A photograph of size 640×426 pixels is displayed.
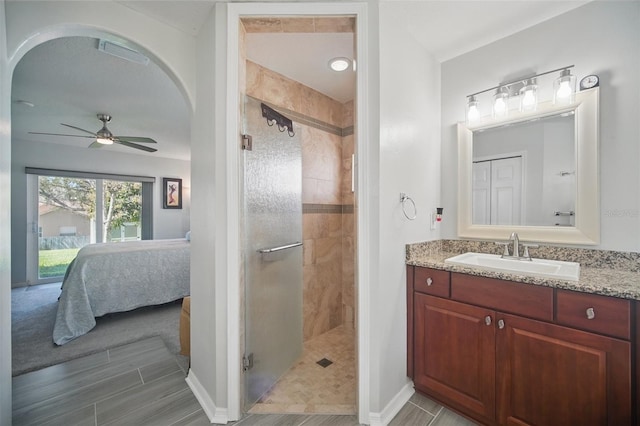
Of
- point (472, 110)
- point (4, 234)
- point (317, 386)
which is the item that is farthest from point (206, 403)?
point (472, 110)

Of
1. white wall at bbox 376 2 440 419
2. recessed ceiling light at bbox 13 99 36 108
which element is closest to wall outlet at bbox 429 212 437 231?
white wall at bbox 376 2 440 419

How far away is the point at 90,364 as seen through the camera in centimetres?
209

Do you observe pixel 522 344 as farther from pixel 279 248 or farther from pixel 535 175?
pixel 279 248

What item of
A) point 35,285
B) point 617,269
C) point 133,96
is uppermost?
point 133,96

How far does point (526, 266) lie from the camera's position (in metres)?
1.58

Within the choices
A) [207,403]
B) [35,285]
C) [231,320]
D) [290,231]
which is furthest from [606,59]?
[35,285]

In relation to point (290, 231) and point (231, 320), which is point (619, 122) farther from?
point (231, 320)

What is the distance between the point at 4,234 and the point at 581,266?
120 inches

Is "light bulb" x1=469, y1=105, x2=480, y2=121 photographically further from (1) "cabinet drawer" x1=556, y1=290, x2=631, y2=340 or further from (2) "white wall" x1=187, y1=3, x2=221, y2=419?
(2) "white wall" x1=187, y1=3, x2=221, y2=419

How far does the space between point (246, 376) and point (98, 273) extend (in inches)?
95.8

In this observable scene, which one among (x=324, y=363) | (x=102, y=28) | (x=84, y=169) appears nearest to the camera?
(x=102, y=28)

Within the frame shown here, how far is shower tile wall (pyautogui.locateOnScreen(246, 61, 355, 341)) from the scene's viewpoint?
2395 mm

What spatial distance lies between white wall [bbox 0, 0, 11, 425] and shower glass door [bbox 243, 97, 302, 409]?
3.53ft

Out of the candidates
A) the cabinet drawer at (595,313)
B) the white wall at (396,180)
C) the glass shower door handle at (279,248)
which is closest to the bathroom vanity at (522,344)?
the cabinet drawer at (595,313)
